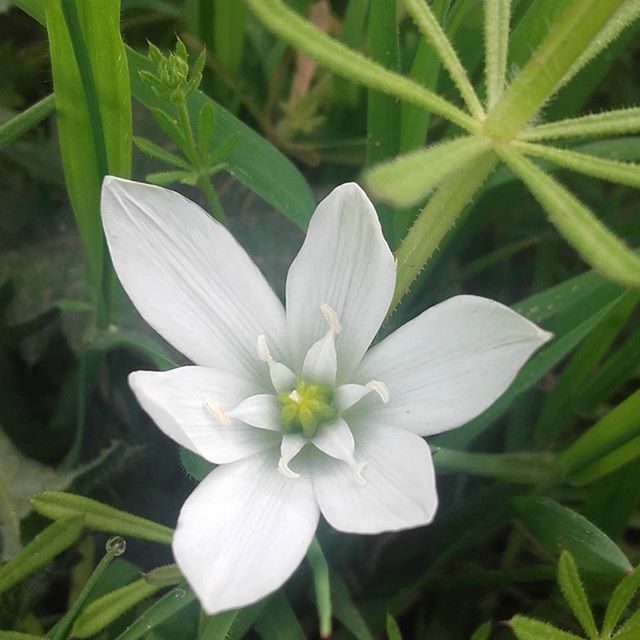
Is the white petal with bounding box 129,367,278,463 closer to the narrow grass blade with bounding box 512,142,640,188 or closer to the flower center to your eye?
the flower center

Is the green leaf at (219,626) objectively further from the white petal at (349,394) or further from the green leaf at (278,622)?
the white petal at (349,394)

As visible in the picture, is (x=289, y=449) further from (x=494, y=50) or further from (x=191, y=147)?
(x=494, y=50)

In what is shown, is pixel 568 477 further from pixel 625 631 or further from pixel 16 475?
pixel 16 475

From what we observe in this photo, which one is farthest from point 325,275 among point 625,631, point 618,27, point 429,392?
point 625,631

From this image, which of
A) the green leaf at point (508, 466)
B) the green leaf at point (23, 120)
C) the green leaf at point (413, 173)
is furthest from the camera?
the green leaf at point (508, 466)

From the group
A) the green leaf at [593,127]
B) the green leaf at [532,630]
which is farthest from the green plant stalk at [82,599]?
the green leaf at [593,127]

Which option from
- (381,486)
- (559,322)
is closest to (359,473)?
(381,486)

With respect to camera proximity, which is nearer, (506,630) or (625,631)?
(625,631)
